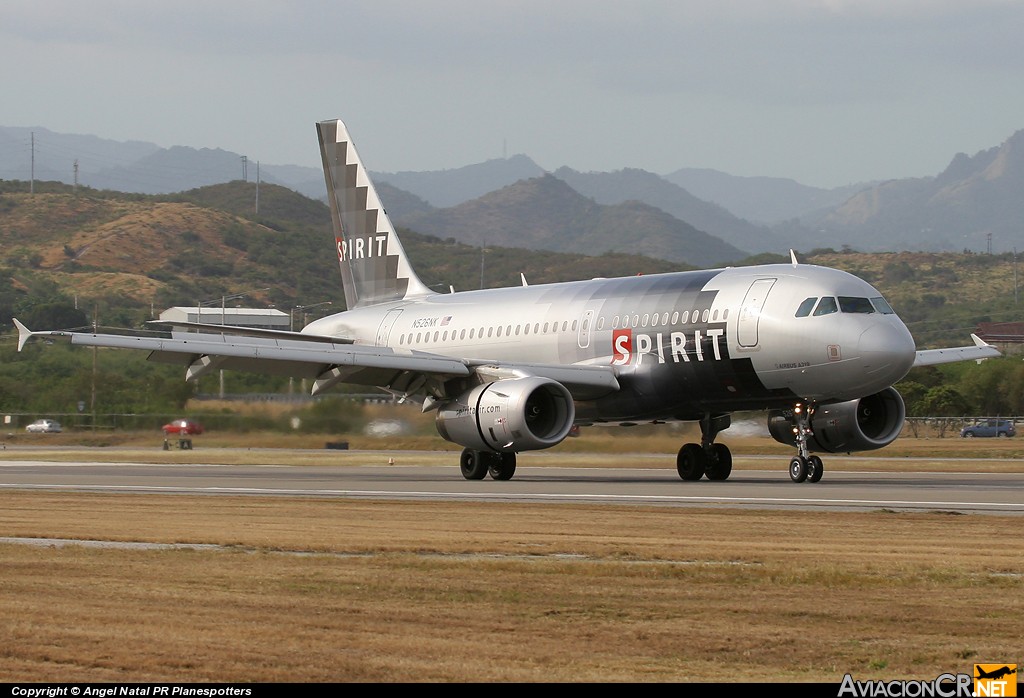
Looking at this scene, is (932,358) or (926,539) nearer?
(926,539)

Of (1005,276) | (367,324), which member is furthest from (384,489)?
(1005,276)

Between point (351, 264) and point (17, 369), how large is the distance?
24703 mm

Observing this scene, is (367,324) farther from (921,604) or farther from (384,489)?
(921,604)

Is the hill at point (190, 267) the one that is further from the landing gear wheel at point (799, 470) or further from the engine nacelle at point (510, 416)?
the landing gear wheel at point (799, 470)

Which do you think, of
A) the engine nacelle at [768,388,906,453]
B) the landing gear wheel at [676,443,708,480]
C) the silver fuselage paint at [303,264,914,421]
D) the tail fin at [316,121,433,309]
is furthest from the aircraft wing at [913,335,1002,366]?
the tail fin at [316,121,433,309]

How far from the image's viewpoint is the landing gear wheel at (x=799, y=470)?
2944 cm

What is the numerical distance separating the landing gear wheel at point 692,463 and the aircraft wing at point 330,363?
231 centimetres

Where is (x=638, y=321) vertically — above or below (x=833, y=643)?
above

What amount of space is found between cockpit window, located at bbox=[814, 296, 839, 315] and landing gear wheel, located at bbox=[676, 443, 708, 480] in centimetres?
484

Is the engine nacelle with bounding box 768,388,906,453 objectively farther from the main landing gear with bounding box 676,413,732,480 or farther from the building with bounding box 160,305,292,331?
the building with bounding box 160,305,292,331

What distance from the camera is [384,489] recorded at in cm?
2825

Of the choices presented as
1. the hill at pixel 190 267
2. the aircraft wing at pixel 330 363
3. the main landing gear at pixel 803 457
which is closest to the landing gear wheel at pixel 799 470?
the main landing gear at pixel 803 457

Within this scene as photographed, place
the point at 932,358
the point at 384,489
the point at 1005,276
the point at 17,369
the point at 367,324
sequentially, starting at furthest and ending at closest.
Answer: the point at 1005,276 → the point at 17,369 → the point at 367,324 → the point at 932,358 → the point at 384,489

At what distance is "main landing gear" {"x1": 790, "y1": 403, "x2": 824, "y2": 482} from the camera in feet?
96.6
